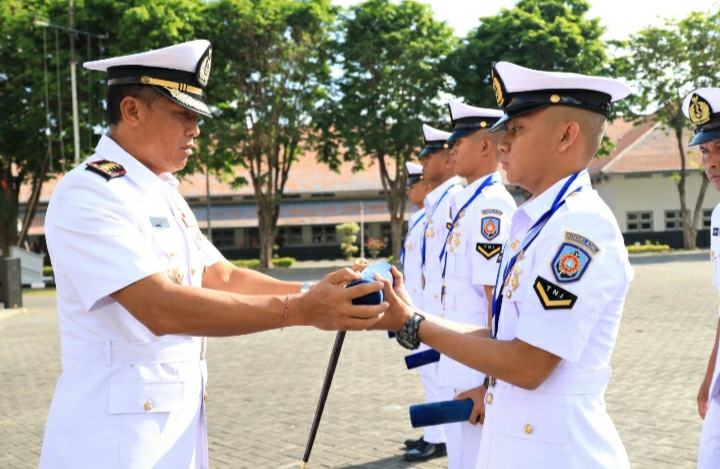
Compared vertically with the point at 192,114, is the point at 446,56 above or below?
above

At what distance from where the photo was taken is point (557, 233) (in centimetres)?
248

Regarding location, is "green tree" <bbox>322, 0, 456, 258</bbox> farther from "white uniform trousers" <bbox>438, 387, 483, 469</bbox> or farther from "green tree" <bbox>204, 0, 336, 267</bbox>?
"white uniform trousers" <bbox>438, 387, 483, 469</bbox>

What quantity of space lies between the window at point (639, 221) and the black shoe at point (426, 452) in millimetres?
47697

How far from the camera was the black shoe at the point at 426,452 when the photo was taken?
6109mm

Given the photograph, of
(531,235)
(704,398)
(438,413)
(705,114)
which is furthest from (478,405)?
(705,114)

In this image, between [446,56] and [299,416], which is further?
[446,56]

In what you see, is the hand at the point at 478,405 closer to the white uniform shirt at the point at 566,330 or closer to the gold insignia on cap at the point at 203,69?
the white uniform shirt at the point at 566,330

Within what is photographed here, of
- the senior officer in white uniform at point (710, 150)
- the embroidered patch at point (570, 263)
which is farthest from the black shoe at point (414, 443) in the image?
the embroidered patch at point (570, 263)

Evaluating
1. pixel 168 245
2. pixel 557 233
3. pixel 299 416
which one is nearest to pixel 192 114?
pixel 168 245

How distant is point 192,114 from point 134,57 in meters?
0.31

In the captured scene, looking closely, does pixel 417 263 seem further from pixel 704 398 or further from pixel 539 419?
pixel 539 419

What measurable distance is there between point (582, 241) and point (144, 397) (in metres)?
1.54

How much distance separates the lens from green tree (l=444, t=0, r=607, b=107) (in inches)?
1315

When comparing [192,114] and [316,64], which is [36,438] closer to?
[192,114]
